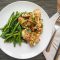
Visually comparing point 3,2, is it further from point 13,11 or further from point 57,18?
point 57,18

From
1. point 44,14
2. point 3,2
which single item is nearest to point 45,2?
point 44,14

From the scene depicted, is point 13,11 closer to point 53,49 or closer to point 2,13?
Answer: point 2,13

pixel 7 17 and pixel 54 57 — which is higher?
pixel 7 17

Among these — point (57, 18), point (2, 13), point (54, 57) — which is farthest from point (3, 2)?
point (54, 57)

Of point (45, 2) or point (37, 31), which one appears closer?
point (37, 31)

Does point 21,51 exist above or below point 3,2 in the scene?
below

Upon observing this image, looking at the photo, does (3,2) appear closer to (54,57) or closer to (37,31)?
(37,31)
